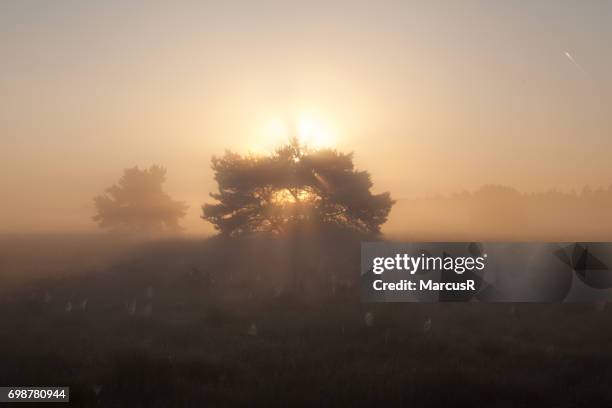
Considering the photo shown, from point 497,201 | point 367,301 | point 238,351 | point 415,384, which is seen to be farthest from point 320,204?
point 497,201

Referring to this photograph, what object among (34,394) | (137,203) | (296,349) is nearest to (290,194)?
(296,349)

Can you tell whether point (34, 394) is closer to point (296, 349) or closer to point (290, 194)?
point (296, 349)

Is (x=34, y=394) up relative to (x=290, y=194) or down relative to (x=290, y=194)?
down

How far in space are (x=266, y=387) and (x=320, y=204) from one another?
18663 millimetres

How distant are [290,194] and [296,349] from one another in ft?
52.4

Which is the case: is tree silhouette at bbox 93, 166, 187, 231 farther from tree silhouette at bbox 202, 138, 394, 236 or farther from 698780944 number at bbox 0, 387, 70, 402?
698780944 number at bbox 0, 387, 70, 402

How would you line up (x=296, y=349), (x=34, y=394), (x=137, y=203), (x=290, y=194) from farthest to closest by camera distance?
(x=137, y=203)
(x=290, y=194)
(x=296, y=349)
(x=34, y=394)

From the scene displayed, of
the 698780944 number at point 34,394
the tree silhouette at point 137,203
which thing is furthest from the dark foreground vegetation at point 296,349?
the tree silhouette at point 137,203

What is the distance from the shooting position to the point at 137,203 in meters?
71.9

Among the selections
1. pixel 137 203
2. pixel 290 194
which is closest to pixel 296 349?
pixel 290 194

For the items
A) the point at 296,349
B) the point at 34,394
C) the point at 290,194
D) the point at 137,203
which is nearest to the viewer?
the point at 34,394

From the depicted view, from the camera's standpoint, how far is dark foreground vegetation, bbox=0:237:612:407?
7703mm

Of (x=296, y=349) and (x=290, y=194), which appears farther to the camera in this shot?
(x=290, y=194)

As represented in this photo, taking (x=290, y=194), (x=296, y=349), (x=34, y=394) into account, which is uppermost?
(x=290, y=194)
